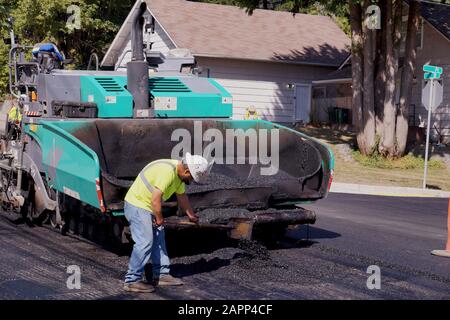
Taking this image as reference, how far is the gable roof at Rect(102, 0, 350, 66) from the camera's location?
30422 mm

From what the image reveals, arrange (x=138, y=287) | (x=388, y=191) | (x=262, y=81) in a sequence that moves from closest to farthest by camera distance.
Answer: (x=138, y=287), (x=388, y=191), (x=262, y=81)

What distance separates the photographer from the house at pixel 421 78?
27297mm

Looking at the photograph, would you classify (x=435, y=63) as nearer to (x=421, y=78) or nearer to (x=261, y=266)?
(x=421, y=78)

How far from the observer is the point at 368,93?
24.0 metres

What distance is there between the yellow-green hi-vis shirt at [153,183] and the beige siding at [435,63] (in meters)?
21.4

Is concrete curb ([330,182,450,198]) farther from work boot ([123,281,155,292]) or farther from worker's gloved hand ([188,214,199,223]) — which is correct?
work boot ([123,281,155,292])

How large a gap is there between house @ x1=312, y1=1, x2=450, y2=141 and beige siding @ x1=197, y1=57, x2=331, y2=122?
1.12 meters

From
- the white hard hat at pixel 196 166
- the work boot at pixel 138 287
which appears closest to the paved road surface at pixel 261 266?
the work boot at pixel 138 287

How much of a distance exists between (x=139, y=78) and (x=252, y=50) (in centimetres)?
2131

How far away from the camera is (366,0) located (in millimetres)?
23234

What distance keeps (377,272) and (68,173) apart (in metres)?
3.84

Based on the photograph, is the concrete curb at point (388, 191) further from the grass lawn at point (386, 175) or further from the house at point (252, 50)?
A: the house at point (252, 50)

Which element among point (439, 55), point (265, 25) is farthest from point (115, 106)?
point (265, 25)

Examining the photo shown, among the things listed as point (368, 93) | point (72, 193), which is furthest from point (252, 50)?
point (72, 193)
